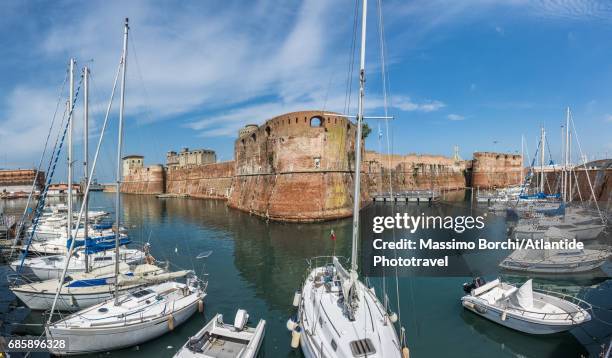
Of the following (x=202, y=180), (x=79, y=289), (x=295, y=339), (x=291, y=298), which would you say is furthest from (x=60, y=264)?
(x=202, y=180)

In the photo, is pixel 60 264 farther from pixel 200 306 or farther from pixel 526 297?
pixel 526 297

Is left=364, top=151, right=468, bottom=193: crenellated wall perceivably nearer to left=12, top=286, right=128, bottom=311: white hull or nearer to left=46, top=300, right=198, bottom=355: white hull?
left=12, top=286, right=128, bottom=311: white hull

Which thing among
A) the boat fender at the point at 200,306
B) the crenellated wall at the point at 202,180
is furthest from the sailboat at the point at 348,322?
the crenellated wall at the point at 202,180

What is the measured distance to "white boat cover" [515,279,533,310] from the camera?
11641mm

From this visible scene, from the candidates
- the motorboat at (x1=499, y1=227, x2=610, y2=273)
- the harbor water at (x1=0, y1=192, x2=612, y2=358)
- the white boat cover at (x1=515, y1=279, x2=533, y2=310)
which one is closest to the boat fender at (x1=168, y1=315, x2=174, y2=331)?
the harbor water at (x1=0, y1=192, x2=612, y2=358)

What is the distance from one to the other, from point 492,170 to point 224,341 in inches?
3444

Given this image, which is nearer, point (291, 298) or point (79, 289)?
point (79, 289)

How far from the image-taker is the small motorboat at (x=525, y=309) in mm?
10781

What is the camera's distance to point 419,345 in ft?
34.3

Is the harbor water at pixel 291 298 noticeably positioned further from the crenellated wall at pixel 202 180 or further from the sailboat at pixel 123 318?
the crenellated wall at pixel 202 180

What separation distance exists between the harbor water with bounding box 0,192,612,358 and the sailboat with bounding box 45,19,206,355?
17.2 inches

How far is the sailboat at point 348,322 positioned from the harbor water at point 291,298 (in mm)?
1316

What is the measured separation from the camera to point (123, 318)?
10422mm

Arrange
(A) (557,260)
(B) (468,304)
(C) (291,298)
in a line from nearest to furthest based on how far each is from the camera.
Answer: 1. (B) (468,304)
2. (C) (291,298)
3. (A) (557,260)
